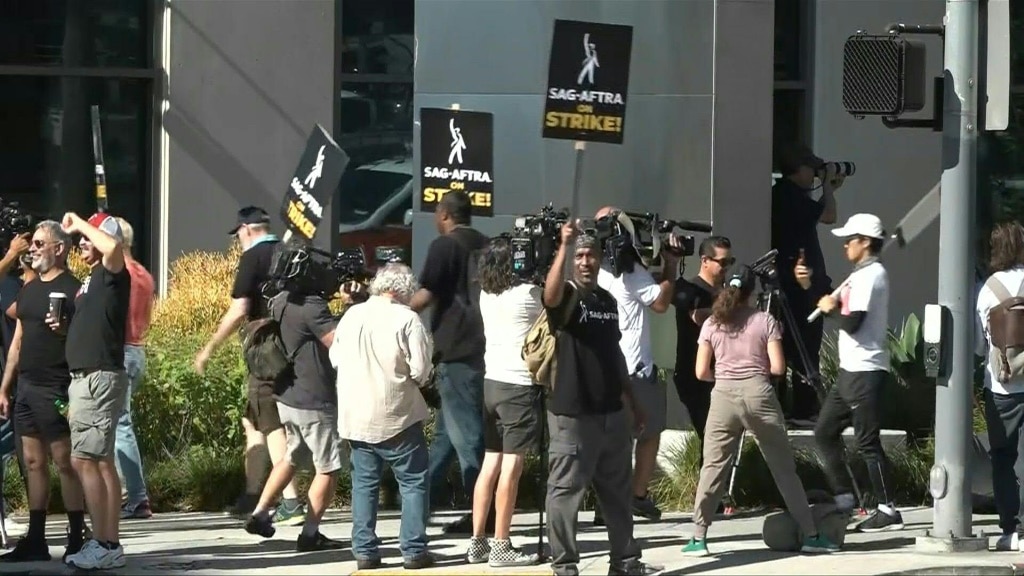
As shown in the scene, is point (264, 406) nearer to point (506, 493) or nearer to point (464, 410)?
point (464, 410)

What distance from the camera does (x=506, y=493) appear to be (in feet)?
32.8

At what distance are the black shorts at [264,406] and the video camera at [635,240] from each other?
2.35 meters

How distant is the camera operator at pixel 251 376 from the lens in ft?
37.2

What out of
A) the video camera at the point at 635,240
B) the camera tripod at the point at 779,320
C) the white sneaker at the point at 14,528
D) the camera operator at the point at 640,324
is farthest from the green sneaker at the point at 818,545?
the white sneaker at the point at 14,528

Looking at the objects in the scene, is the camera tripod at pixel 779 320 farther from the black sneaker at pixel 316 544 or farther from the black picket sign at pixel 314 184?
the black picket sign at pixel 314 184

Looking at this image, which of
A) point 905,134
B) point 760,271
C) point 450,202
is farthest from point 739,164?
point 450,202

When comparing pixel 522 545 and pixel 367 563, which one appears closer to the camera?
pixel 367 563

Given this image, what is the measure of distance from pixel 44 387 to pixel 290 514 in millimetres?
2254

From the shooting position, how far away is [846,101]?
10.7 m

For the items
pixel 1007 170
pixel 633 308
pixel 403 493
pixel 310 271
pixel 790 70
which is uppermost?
pixel 790 70

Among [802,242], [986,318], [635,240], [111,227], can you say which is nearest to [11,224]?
[111,227]

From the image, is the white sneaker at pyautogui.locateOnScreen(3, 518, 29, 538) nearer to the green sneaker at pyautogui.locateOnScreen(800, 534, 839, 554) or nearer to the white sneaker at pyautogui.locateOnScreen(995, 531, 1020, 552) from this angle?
the green sneaker at pyautogui.locateOnScreen(800, 534, 839, 554)

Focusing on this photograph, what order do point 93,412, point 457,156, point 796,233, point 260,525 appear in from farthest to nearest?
point 796,233 → point 457,156 → point 260,525 → point 93,412

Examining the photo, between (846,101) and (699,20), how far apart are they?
14.0 feet
